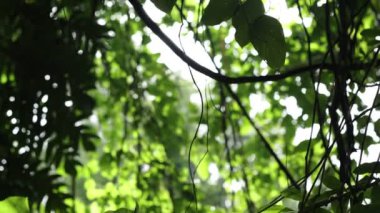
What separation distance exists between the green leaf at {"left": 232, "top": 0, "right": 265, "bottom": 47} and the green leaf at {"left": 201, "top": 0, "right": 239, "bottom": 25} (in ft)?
0.04

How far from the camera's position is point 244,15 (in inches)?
24.5

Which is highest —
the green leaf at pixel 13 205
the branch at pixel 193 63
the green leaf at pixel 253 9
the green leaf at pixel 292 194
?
the green leaf at pixel 253 9

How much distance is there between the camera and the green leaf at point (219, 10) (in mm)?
611

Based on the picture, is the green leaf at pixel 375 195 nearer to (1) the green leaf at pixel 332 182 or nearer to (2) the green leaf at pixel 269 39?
(1) the green leaf at pixel 332 182

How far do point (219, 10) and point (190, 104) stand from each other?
1.82 m

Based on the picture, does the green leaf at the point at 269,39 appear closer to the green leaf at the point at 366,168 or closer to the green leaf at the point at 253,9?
the green leaf at the point at 253,9

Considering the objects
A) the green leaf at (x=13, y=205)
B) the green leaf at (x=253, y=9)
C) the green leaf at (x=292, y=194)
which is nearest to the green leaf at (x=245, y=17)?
the green leaf at (x=253, y=9)

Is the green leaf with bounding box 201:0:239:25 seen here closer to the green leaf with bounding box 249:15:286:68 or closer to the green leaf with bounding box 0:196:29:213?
the green leaf with bounding box 249:15:286:68

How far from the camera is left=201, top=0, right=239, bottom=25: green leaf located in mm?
611

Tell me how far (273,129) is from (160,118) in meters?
0.62

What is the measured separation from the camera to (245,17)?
0.62m

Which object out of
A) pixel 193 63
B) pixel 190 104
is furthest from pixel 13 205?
pixel 190 104

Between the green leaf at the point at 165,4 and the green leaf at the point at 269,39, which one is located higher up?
the green leaf at the point at 165,4

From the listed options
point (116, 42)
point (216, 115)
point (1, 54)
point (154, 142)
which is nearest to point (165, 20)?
point (116, 42)
